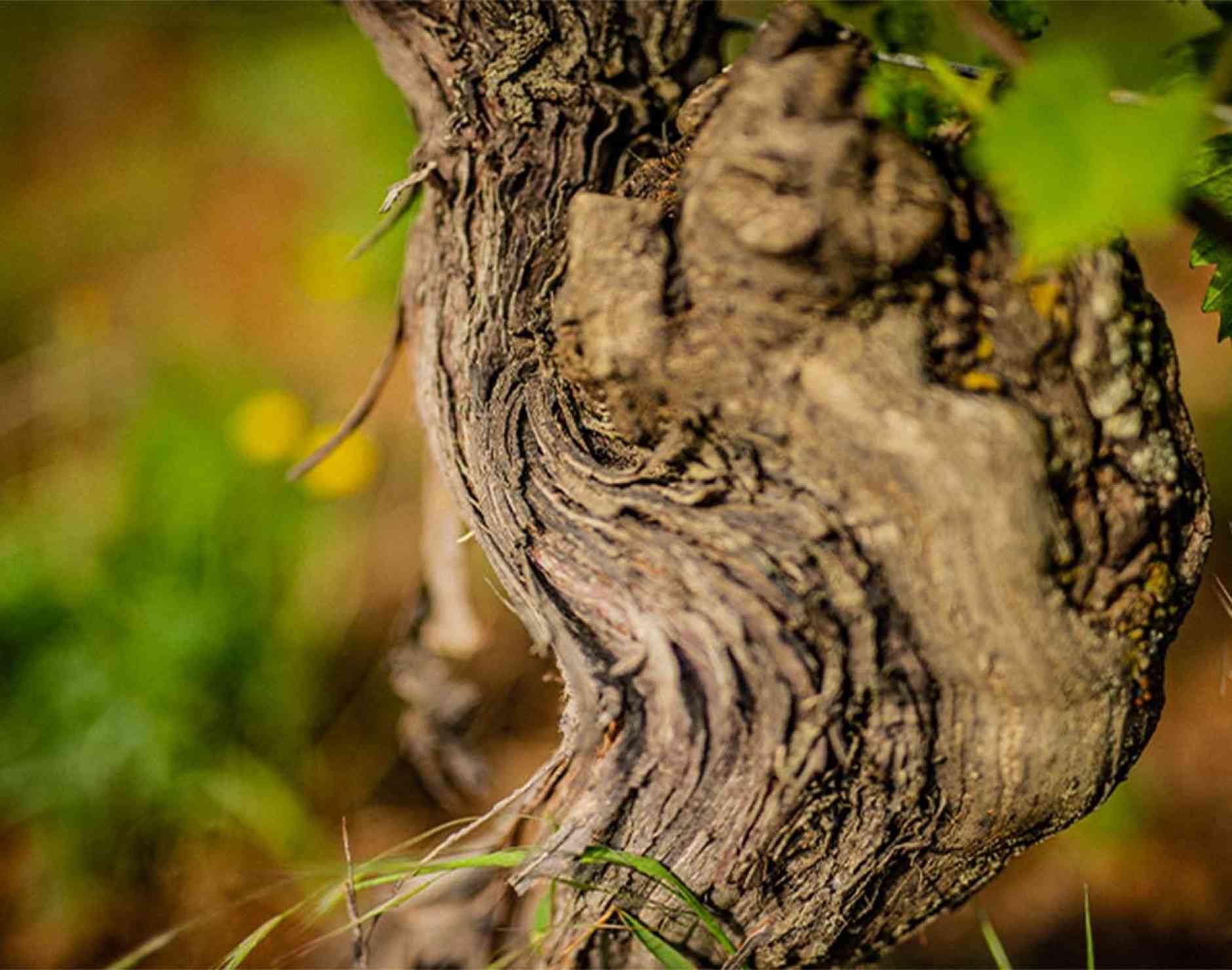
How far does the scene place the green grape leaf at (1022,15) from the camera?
1.09 metres

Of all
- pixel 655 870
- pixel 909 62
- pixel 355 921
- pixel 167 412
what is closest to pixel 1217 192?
pixel 909 62

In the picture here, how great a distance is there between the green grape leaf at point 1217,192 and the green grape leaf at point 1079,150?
34 cm

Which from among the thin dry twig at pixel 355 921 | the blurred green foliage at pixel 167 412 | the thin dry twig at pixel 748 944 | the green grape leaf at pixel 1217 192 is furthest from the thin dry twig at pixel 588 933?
the blurred green foliage at pixel 167 412

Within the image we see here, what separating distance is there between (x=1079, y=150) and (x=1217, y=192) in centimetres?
45

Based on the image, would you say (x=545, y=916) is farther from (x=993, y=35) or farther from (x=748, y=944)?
(x=993, y=35)

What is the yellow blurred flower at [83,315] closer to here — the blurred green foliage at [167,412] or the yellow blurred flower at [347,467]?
the blurred green foliage at [167,412]

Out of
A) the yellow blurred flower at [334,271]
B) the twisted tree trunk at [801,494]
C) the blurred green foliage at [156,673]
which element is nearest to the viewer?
the twisted tree trunk at [801,494]

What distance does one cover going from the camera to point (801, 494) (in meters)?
0.93

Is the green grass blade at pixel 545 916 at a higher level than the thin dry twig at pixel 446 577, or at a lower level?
lower

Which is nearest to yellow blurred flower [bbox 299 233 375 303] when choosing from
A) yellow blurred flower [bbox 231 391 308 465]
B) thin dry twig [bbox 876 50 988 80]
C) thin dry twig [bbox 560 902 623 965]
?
yellow blurred flower [bbox 231 391 308 465]

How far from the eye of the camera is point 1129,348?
3.01 feet

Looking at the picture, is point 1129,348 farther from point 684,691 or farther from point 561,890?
point 561,890

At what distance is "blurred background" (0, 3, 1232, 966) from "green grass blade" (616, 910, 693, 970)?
716 millimetres

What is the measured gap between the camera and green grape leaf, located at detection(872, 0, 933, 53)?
1203mm
